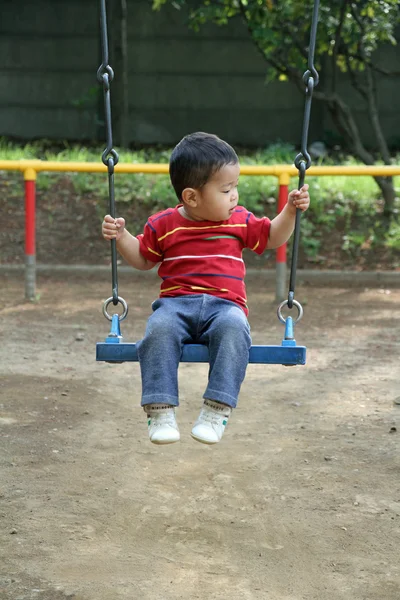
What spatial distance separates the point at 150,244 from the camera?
3352 millimetres

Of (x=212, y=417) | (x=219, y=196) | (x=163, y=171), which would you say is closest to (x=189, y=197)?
(x=219, y=196)

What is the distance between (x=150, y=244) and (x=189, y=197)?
0.84 ft

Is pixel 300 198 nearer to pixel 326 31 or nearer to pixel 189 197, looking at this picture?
pixel 189 197

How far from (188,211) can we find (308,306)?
14.3 ft

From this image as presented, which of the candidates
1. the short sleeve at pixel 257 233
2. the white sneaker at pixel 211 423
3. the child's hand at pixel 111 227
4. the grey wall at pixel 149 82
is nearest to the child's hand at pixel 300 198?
the short sleeve at pixel 257 233

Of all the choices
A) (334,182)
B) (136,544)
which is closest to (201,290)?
(136,544)

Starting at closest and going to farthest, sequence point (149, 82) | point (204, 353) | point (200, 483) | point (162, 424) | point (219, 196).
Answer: point (162, 424), point (204, 353), point (219, 196), point (200, 483), point (149, 82)

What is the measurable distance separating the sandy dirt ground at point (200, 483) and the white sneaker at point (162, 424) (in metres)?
0.46

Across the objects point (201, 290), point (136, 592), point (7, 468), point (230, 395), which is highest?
point (201, 290)

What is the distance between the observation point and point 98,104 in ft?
43.0

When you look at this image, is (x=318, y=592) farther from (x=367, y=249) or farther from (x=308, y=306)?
A: (x=367, y=249)

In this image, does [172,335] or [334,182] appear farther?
[334,182]

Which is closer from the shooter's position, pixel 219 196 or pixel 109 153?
pixel 219 196

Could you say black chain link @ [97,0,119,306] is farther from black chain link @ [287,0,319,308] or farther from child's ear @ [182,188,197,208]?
black chain link @ [287,0,319,308]
